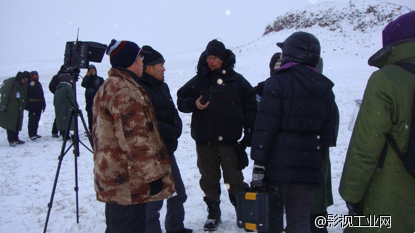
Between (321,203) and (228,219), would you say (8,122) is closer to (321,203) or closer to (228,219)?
(228,219)

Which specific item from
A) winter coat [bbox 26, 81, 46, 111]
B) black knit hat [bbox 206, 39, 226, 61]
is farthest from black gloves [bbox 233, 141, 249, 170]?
winter coat [bbox 26, 81, 46, 111]

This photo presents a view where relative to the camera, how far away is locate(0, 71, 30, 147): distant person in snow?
7.12m

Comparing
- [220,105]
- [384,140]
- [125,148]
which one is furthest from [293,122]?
[125,148]

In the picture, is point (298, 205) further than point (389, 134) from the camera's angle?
Yes

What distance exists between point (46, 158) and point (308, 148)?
5.82 m

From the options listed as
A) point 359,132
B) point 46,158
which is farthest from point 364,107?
point 46,158

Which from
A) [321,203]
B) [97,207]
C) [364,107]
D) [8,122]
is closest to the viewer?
[364,107]

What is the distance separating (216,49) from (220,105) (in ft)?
2.11

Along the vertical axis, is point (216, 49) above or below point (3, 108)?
above

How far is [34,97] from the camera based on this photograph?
7.81m

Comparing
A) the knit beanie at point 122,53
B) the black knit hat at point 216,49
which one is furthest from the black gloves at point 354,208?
the black knit hat at point 216,49

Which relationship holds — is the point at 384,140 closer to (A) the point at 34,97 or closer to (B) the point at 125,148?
(B) the point at 125,148

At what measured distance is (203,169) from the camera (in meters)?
3.23

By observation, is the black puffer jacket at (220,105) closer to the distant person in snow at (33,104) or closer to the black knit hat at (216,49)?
the black knit hat at (216,49)
